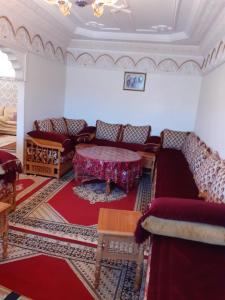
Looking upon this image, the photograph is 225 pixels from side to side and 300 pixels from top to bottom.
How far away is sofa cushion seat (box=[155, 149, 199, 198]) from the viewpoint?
123 inches

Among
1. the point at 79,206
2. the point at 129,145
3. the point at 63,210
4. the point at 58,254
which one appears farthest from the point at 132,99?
the point at 58,254

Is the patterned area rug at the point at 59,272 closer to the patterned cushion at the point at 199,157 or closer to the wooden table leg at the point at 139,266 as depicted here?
the wooden table leg at the point at 139,266

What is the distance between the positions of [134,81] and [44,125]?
7.78 feet

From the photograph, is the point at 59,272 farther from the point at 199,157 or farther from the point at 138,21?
the point at 138,21

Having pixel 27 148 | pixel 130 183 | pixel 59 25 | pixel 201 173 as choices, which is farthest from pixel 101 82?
pixel 201 173

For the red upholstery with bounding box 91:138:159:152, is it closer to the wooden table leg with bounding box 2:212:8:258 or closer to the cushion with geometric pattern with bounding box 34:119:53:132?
the cushion with geometric pattern with bounding box 34:119:53:132

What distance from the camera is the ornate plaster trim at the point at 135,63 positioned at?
6016 millimetres

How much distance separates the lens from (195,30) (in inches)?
174

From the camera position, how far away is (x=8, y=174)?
3156mm

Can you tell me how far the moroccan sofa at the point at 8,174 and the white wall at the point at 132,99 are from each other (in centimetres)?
362

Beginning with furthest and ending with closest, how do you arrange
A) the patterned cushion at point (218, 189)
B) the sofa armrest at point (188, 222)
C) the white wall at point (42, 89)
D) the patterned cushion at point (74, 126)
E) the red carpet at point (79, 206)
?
the patterned cushion at point (74, 126), the white wall at point (42, 89), the red carpet at point (79, 206), the patterned cushion at point (218, 189), the sofa armrest at point (188, 222)

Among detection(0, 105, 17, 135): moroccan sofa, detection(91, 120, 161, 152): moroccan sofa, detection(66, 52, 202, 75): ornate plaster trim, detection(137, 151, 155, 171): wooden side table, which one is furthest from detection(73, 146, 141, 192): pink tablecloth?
detection(0, 105, 17, 135): moroccan sofa

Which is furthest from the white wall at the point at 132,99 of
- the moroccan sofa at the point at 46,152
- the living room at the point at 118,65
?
the moroccan sofa at the point at 46,152

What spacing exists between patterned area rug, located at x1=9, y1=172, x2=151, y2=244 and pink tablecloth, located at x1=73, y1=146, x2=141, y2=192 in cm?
27
